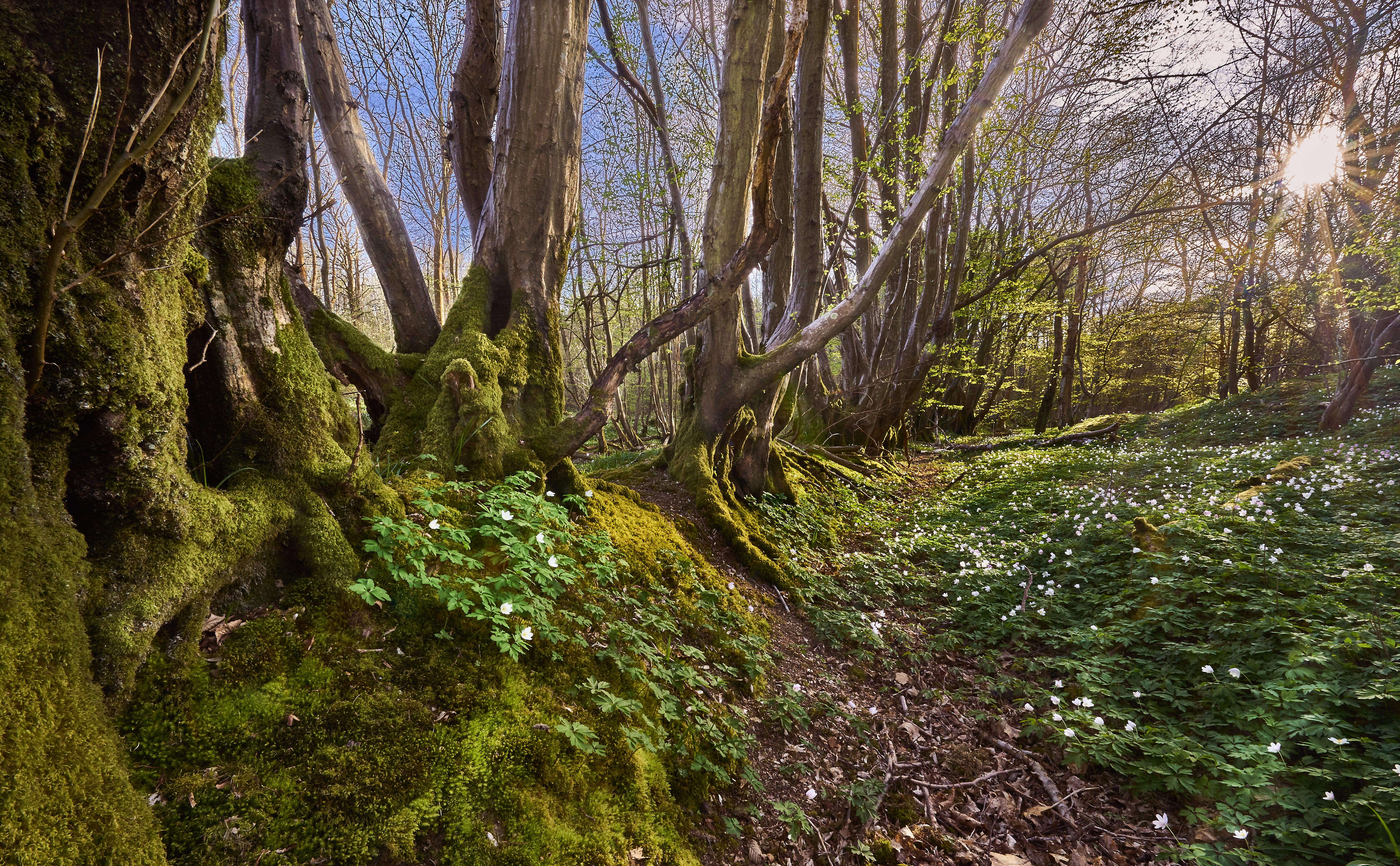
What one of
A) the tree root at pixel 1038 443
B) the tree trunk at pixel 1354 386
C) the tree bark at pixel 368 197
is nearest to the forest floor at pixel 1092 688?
the tree bark at pixel 368 197

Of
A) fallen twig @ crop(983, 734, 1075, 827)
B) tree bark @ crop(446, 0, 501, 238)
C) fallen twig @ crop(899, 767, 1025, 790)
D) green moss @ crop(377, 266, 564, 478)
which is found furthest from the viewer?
tree bark @ crop(446, 0, 501, 238)

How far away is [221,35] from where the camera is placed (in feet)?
6.30

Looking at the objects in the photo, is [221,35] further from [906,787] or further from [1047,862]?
[1047,862]

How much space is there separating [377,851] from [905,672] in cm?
342

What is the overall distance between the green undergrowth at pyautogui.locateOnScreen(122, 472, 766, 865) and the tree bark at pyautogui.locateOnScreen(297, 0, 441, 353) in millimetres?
2246

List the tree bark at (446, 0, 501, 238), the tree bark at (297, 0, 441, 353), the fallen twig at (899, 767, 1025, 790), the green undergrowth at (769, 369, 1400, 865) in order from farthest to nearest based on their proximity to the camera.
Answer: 1. the tree bark at (297, 0, 441, 353)
2. the tree bark at (446, 0, 501, 238)
3. the fallen twig at (899, 767, 1025, 790)
4. the green undergrowth at (769, 369, 1400, 865)

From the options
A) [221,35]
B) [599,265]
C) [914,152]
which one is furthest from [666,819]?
[599,265]

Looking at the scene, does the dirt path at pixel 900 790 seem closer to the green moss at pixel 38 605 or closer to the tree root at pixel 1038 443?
the green moss at pixel 38 605

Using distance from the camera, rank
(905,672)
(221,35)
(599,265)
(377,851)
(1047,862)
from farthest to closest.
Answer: (599,265) → (905,672) → (1047,862) → (221,35) → (377,851)

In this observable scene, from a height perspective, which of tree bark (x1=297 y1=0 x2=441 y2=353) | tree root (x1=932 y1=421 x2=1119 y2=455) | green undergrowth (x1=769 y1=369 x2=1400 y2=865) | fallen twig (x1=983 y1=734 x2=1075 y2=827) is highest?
tree bark (x1=297 y1=0 x2=441 y2=353)

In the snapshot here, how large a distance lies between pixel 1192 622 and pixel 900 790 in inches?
94.7

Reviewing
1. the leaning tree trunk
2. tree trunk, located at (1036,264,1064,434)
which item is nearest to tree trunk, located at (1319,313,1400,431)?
tree trunk, located at (1036,264,1064,434)

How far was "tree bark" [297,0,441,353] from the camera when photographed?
14.8 feet

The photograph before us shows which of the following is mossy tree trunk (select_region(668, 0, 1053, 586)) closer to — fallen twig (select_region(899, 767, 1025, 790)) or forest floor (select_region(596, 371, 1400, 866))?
forest floor (select_region(596, 371, 1400, 866))
